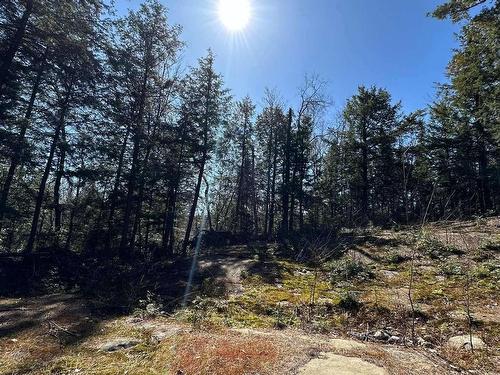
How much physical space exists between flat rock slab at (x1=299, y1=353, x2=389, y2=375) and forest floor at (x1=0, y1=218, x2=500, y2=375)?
0.03 ft

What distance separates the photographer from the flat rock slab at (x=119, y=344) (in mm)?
3861

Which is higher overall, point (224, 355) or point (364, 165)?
point (364, 165)

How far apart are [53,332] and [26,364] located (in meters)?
0.95

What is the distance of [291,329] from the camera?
468 centimetres

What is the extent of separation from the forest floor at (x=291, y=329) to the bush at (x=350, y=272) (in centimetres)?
3

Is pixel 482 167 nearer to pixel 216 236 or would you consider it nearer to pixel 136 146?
pixel 216 236

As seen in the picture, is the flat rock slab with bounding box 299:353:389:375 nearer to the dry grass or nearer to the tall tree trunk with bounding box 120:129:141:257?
the dry grass

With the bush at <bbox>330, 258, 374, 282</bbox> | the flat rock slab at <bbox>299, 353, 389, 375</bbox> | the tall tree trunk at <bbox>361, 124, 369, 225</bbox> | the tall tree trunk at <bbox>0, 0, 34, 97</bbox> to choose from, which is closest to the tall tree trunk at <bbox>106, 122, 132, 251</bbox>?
the tall tree trunk at <bbox>0, 0, 34, 97</bbox>

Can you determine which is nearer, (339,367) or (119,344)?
(339,367)

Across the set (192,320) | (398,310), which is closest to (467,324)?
(398,310)

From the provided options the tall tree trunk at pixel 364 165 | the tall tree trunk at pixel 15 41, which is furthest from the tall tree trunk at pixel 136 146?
the tall tree trunk at pixel 364 165

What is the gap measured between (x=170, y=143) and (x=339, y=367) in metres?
18.3

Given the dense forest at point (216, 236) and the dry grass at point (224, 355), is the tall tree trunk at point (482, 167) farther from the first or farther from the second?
the dry grass at point (224, 355)

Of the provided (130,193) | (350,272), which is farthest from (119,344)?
(130,193)
